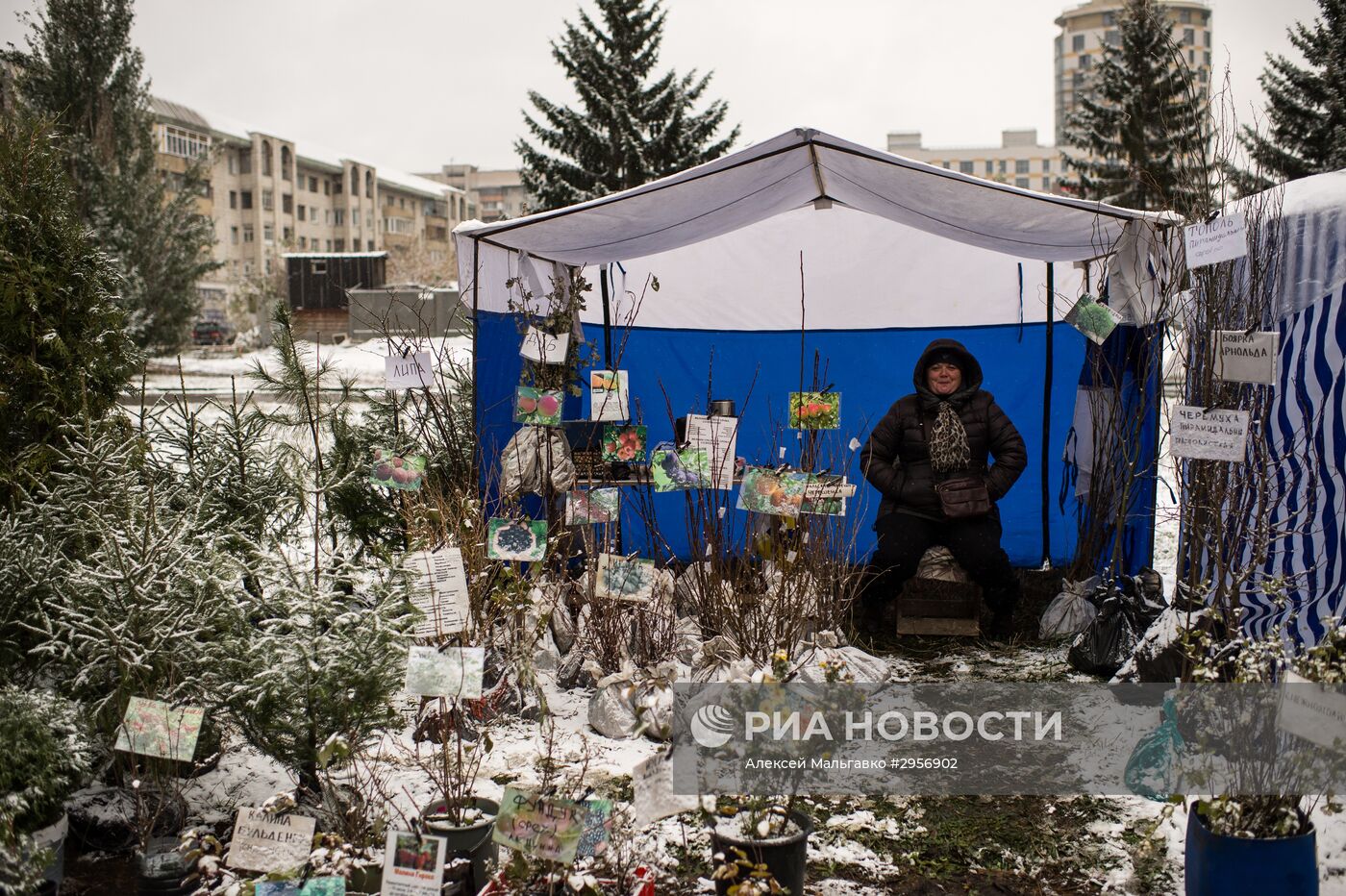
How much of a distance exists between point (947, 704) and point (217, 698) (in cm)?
259

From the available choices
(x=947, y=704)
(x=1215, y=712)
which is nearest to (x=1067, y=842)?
(x=1215, y=712)

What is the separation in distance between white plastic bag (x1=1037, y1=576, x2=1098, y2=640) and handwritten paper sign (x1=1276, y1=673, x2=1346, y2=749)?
2175mm

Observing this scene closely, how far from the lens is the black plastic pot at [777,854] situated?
2.33 metres

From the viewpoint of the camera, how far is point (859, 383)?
6.17 meters

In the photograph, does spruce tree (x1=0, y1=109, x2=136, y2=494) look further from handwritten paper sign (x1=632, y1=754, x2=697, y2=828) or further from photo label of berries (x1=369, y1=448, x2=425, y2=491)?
handwritten paper sign (x1=632, y1=754, x2=697, y2=828)

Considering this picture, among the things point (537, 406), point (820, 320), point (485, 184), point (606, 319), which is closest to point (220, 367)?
point (606, 319)

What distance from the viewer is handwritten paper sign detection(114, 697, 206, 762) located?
8.55 feet

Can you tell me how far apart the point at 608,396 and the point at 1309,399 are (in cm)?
279

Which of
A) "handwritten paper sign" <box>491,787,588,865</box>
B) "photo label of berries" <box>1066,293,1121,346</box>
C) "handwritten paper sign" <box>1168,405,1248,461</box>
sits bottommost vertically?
"handwritten paper sign" <box>491,787,588,865</box>

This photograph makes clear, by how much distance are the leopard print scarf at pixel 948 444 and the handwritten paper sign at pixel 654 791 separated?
2.83 m

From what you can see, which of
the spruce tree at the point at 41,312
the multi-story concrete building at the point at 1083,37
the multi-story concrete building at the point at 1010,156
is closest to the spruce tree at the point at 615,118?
the spruce tree at the point at 41,312

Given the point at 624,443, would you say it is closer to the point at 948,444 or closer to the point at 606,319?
the point at 606,319

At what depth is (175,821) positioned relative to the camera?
110 inches

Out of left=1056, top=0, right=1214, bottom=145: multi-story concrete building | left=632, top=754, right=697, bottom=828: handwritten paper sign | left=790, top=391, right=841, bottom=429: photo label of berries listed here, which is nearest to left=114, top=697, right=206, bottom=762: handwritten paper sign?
left=632, top=754, right=697, bottom=828: handwritten paper sign
